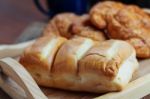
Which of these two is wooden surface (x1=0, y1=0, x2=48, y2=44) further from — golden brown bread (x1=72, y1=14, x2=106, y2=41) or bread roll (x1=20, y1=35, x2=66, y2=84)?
bread roll (x1=20, y1=35, x2=66, y2=84)

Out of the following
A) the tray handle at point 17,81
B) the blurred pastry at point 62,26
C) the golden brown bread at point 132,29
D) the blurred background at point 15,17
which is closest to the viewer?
the tray handle at point 17,81

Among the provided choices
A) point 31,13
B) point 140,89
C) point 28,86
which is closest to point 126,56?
point 140,89

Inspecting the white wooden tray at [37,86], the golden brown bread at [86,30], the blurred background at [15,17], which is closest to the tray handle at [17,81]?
the white wooden tray at [37,86]

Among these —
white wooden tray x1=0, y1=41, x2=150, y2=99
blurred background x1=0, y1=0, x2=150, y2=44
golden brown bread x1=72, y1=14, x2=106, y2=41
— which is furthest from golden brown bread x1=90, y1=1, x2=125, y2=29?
blurred background x1=0, y1=0, x2=150, y2=44

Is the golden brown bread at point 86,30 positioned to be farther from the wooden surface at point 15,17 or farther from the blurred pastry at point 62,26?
the wooden surface at point 15,17

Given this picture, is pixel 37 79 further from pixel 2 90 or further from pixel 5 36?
pixel 5 36

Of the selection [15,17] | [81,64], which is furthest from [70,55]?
[15,17]

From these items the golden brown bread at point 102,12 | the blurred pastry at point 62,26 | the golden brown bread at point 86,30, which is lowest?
the blurred pastry at point 62,26
